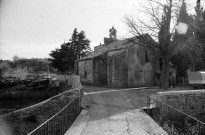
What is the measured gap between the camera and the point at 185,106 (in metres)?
14.5

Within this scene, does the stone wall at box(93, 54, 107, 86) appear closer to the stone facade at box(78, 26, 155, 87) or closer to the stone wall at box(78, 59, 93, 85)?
the stone facade at box(78, 26, 155, 87)

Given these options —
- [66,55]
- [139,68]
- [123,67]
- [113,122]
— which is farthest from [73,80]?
[66,55]

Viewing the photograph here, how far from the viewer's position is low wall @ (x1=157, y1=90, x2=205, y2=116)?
14164mm

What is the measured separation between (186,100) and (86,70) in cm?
2090

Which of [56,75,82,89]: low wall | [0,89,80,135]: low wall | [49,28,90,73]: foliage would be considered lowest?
[0,89,80,135]: low wall

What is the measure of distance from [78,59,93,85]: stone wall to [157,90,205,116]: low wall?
18620 millimetres

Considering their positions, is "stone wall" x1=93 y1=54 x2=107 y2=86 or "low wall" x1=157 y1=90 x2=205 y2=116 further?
"stone wall" x1=93 y1=54 x2=107 y2=86

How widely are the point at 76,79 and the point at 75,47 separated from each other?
28.5m

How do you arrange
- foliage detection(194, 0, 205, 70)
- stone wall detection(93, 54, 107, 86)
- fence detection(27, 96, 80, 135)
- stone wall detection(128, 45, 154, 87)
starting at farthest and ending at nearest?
stone wall detection(93, 54, 107, 86)
foliage detection(194, 0, 205, 70)
stone wall detection(128, 45, 154, 87)
fence detection(27, 96, 80, 135)

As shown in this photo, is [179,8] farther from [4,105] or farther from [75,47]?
[75,47]

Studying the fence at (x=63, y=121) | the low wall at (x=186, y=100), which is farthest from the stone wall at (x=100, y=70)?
the fence at (x=63, y=121)

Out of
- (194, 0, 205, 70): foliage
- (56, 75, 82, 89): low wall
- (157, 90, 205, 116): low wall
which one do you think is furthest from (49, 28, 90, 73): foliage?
(157, 90, 205, 116): low wall

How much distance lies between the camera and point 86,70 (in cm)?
3341

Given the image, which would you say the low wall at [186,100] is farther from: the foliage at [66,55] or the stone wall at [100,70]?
the foliage at [66,55]
